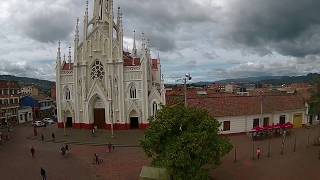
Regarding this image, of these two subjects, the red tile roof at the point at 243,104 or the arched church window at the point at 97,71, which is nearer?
the red tile roof at the point at 243,104

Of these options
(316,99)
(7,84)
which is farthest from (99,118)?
(316,99)

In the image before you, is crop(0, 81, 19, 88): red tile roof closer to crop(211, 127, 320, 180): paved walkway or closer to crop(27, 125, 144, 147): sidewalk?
crop(27, 125, 144, 147): sidewalk

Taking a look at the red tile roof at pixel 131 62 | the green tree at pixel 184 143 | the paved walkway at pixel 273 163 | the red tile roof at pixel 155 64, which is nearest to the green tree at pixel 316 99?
the paved walkway at pixel 273 163

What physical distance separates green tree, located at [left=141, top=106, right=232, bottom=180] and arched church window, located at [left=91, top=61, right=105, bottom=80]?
30.4m

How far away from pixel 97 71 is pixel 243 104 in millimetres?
21070

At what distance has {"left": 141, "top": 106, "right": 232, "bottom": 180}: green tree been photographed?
22.0 metres

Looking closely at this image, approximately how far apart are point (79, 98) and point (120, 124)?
24.7 ft

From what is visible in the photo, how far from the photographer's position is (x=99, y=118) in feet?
179

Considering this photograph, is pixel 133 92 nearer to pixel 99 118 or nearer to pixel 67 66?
pixel 99 118

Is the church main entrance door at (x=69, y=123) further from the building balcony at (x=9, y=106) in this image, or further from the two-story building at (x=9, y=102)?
the building balcony at (x=9, y=106)

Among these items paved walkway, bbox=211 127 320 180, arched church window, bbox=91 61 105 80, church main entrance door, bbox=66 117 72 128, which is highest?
arched church window, bbox=91 61 105 80

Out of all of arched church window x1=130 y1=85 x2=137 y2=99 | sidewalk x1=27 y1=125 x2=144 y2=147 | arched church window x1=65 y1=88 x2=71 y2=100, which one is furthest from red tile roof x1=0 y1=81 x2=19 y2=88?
arched church window x1=130 y1=85 x2=137 y2=99

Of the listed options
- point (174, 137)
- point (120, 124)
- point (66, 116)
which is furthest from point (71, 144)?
point (174, 137)

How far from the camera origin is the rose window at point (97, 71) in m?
54.0
